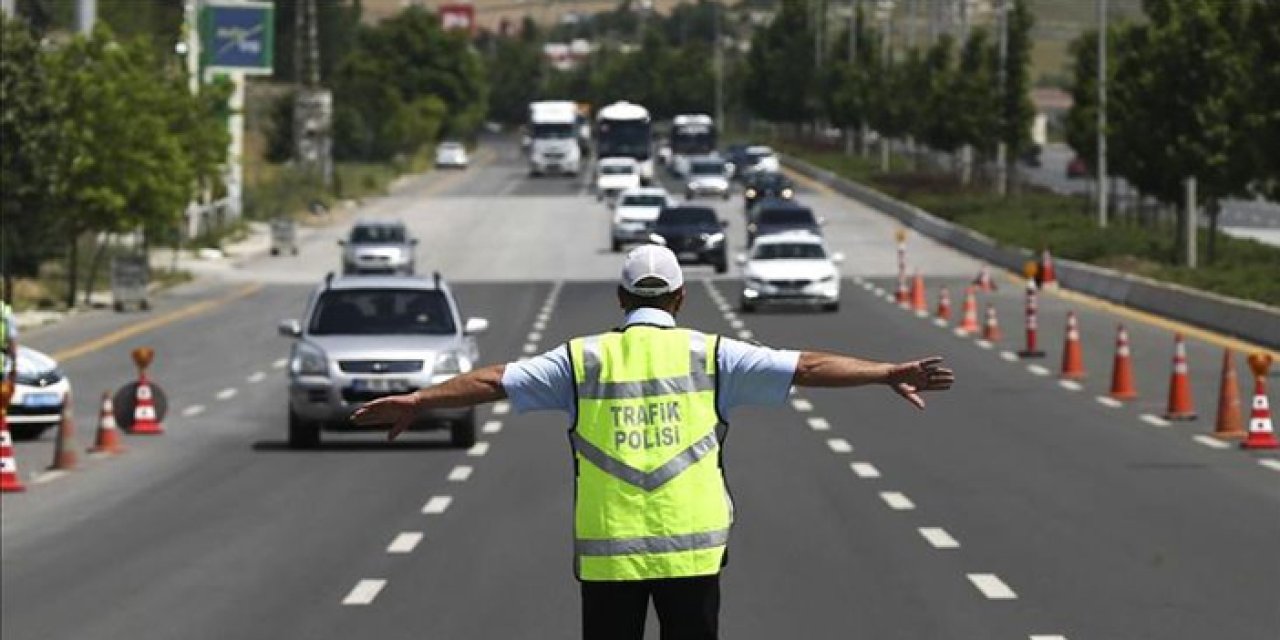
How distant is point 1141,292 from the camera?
54.2 metres

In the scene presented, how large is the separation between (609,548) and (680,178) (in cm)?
13509

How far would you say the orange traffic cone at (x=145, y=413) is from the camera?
31438 millimetres

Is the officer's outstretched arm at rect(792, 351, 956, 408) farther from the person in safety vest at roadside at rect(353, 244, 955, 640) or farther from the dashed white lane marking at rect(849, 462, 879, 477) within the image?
the dashed white lane marking at rect(849, 462, 879, 477)

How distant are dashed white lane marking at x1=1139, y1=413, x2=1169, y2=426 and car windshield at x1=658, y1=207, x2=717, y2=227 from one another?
127ft

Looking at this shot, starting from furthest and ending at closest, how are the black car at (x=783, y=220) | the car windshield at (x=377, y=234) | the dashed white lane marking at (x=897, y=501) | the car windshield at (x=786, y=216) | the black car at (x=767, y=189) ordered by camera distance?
the black car at (x=767, y=189)
the car windshield at (x=786, y=216)
the black car at (x=783, y=220)
the car windshield at (x=377, y=234)
the dashed white lane marking at (x=897, y=501)

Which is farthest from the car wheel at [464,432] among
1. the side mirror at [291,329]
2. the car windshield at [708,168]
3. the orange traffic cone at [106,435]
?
the car windshield at [708,168]

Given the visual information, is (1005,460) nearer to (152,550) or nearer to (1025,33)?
(152,550)

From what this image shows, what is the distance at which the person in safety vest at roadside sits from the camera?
8.57m

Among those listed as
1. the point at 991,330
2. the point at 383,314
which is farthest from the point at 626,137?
the point at 383,314

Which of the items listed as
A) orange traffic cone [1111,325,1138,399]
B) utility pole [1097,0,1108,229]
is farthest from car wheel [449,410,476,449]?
utility pole [1097,0,1108,229]

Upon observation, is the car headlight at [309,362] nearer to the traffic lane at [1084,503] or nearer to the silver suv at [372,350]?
the silver suv at [372,350]

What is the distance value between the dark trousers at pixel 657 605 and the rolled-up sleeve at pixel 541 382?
0.50 meters

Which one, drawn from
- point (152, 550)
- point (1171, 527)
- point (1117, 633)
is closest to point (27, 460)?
point (152, 550)

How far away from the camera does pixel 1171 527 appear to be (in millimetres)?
21156
